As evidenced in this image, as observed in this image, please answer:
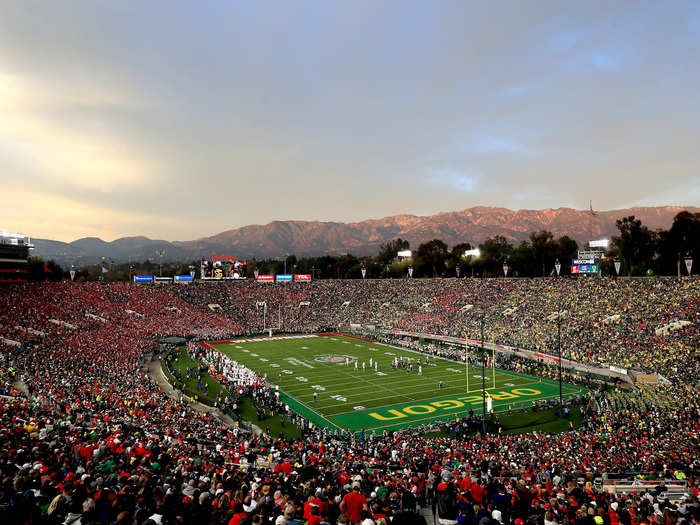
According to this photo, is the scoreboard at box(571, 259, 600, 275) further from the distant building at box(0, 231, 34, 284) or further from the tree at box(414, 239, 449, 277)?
the distant building at box(0, 231, 34, 284)

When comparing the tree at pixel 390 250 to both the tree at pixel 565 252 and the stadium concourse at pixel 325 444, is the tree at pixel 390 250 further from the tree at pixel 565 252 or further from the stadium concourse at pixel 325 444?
the stadium concourse at pixel 325 444

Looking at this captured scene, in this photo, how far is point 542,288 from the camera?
55.9m

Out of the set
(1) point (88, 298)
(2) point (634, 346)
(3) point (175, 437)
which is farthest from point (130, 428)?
(1) point (88, 298)

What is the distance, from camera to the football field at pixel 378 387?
2611cm

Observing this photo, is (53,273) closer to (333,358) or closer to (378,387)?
(333,358)

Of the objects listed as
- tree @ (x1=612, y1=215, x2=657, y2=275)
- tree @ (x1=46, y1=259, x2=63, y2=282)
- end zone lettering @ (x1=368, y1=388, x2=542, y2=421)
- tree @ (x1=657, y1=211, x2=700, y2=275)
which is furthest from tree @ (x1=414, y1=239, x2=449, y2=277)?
tree @ (x1=46, y1=259, x2=63, y2=282)

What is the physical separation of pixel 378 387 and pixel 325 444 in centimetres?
1513

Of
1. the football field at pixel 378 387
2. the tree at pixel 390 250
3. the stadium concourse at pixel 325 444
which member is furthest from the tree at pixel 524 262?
the football field at pixel 378 387

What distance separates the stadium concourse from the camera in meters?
6.27

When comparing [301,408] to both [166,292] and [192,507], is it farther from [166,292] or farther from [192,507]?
[166,292]

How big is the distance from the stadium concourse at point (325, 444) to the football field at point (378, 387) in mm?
3244

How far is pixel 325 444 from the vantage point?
17.6 m

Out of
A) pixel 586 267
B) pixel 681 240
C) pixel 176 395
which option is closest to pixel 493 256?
pixel 681 240

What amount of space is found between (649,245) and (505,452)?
3137 inches
